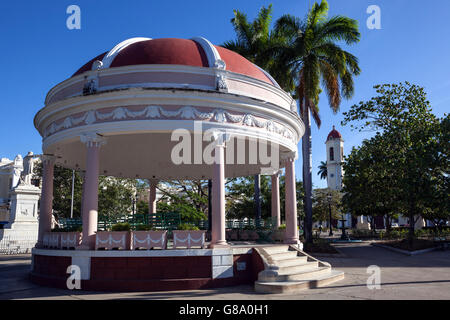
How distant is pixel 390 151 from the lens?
2861cm

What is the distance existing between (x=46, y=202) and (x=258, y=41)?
19795 mm

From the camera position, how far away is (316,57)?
83.9ft

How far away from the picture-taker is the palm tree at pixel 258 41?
2747 centimetres

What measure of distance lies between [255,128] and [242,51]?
16566 millimetres

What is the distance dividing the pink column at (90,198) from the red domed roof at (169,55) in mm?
3318

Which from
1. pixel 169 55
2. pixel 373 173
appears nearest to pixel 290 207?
pixel 169 55

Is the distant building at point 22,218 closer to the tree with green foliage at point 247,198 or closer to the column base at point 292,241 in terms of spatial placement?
the tree with green foliage at point 247,198

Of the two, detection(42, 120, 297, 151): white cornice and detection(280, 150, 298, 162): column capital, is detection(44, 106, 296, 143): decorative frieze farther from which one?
detection(280, 150, 298, 162): column capital

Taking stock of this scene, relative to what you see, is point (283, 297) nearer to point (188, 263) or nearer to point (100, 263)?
point (188, 263)

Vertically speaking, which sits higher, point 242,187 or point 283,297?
point 242,187

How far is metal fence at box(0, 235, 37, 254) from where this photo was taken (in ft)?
97.8

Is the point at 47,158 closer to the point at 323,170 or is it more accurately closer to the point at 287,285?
the point at 287,285

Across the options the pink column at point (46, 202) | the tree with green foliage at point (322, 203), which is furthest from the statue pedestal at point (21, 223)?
the tree with green foliage at point (322, 203)
